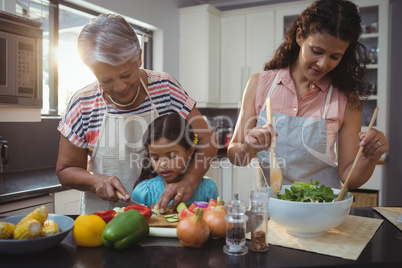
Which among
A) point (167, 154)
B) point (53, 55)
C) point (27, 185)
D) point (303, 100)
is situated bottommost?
point (27, 185)

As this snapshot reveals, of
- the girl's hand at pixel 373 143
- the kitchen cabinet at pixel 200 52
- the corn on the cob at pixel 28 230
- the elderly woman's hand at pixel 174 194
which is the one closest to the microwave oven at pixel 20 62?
the elderly woman's hand at pixel 174 194

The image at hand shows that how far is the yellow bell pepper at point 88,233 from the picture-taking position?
0.94 metres

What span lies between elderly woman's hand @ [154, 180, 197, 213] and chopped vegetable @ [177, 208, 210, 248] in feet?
0.92

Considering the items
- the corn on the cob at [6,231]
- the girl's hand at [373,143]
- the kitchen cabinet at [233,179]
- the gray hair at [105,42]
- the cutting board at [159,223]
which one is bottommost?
the kitchen cabinet at [233,179]

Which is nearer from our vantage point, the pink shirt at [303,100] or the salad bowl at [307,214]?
the salad bowl at [307,214]

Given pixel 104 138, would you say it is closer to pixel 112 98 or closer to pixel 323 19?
pixel 112 98

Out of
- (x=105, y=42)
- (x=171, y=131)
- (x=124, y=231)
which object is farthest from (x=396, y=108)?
(x=124, y=231)

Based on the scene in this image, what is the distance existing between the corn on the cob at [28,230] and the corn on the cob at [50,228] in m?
0.02

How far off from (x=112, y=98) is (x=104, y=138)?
18cm

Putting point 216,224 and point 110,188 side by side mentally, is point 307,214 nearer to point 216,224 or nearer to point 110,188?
point 216,224

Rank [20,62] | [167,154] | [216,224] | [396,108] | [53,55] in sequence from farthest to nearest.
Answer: [396,108] → [53,55] → [20,62] → [167,154] → [216,224]

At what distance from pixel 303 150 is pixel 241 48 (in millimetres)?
2605

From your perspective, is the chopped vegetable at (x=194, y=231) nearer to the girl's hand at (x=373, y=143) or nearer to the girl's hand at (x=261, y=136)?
the girl's hand at (x=261, y=136)

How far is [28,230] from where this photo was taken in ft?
2.87
